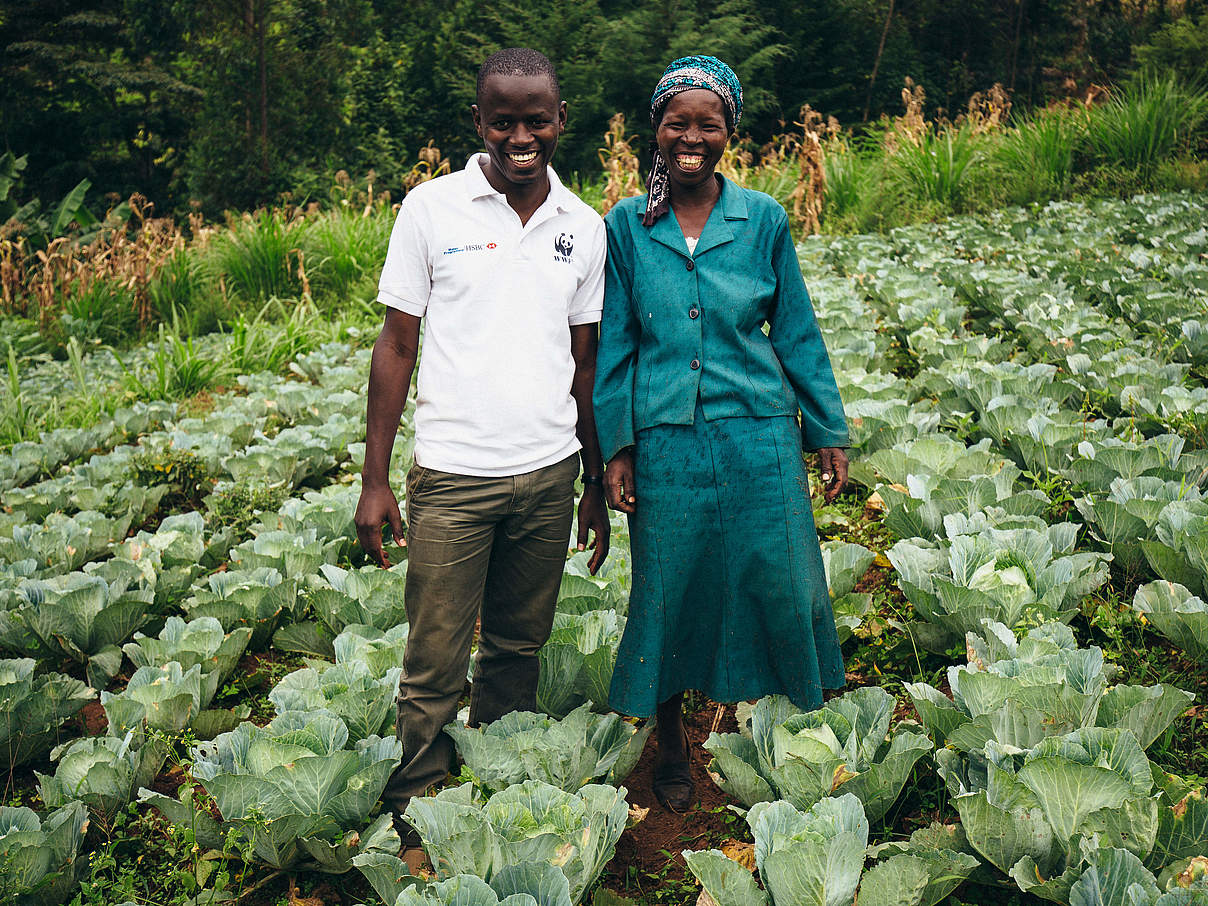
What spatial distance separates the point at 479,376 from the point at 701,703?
110 cm

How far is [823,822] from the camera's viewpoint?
1625 mm

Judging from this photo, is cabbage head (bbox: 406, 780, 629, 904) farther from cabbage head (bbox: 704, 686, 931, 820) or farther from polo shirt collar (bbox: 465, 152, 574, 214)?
polo shirt collar (bbox: 465, 152, 574, 214)

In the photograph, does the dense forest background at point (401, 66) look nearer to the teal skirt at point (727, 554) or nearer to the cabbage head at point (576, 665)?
the cabbage head at point (576, 665)

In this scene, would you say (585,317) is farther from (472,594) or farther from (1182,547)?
(1182,547)

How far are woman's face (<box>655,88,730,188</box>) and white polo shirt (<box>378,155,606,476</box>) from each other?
0.28 m

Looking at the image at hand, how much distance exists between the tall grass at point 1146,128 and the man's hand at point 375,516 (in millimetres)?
10547

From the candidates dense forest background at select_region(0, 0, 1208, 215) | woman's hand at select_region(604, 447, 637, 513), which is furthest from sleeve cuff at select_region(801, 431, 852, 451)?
dense forest background at select_region(0, 0, 1208, 215)

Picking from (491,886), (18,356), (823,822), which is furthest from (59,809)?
(18,356)

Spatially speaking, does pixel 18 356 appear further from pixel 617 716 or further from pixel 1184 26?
pixel 1184 26

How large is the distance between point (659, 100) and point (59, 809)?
1.87 meters

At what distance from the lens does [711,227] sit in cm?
194

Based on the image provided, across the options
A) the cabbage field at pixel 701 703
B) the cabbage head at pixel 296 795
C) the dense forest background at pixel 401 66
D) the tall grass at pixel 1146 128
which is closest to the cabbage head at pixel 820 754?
the cabbage field at pixel 701 703

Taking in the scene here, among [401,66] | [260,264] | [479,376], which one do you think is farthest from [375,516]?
[401,66]

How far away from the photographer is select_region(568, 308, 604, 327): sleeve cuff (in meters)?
2.02
